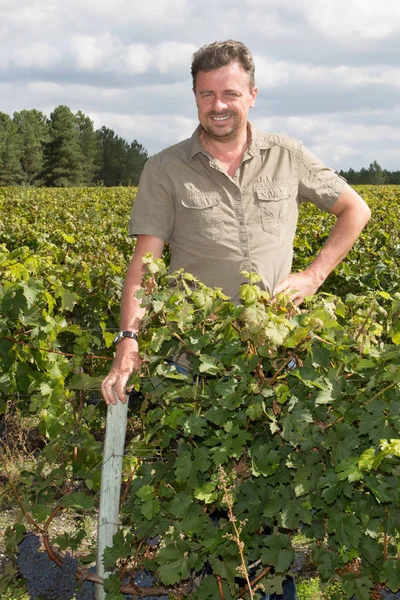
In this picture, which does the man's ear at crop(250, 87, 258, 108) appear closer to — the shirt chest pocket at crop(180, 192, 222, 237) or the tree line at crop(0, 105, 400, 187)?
the shirt chest pocket at crop(180, 192, 222, 237)

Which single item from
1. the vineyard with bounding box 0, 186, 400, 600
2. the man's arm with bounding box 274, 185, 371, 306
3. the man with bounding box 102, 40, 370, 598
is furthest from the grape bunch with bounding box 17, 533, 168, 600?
the man's arm with bounding box 274, 185, 371, 306

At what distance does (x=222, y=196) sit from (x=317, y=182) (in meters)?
0.55

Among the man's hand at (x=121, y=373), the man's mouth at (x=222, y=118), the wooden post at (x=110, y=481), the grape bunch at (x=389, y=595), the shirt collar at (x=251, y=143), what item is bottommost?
the grape bunch at (x=389, y=595)

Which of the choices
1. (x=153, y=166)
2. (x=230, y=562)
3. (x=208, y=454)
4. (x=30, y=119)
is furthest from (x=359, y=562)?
(x=30, y=119)

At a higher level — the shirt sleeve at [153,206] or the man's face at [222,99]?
the man's face at [222,99]

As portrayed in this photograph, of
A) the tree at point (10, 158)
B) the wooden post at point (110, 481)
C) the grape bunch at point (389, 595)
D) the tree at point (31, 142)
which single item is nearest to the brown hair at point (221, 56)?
the wooden post at point (110, 481)

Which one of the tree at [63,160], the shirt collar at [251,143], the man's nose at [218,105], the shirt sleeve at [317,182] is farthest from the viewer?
the tree at [63,160]

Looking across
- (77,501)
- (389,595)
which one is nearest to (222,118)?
(77,501)

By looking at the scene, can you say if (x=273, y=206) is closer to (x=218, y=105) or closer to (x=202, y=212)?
(x=202, y=212)

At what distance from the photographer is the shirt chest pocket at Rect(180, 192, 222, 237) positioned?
10.8ft

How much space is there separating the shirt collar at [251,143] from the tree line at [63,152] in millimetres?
73960

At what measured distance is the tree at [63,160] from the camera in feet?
265

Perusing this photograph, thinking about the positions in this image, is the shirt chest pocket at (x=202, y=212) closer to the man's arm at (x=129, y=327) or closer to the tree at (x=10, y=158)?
the man's arm at (x=129, y=327)

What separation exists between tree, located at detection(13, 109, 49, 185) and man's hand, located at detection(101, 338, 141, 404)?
82.4 metres
